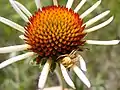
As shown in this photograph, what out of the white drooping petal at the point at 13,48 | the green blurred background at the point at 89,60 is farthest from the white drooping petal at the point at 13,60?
the green blurred background at the point at 89,60

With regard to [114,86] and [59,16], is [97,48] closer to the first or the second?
[114,86]

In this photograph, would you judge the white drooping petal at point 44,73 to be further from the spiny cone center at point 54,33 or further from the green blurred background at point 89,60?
the green blurred background at point 89,60

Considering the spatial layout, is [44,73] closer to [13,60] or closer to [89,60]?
[13,60]

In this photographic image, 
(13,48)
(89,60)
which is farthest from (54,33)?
(89,60)

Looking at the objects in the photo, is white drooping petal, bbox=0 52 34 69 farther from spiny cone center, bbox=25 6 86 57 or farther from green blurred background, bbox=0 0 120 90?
green blurred background, bbox=0 0 120 90

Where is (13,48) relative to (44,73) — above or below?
above

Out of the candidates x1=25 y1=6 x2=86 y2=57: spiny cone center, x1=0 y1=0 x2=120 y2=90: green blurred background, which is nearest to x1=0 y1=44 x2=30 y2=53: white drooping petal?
x1=25 y1=6 x2=86 y2=57: spiny cone center

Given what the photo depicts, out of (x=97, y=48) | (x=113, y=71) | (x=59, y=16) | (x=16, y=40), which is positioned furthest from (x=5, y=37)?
(x=59, y=16)
